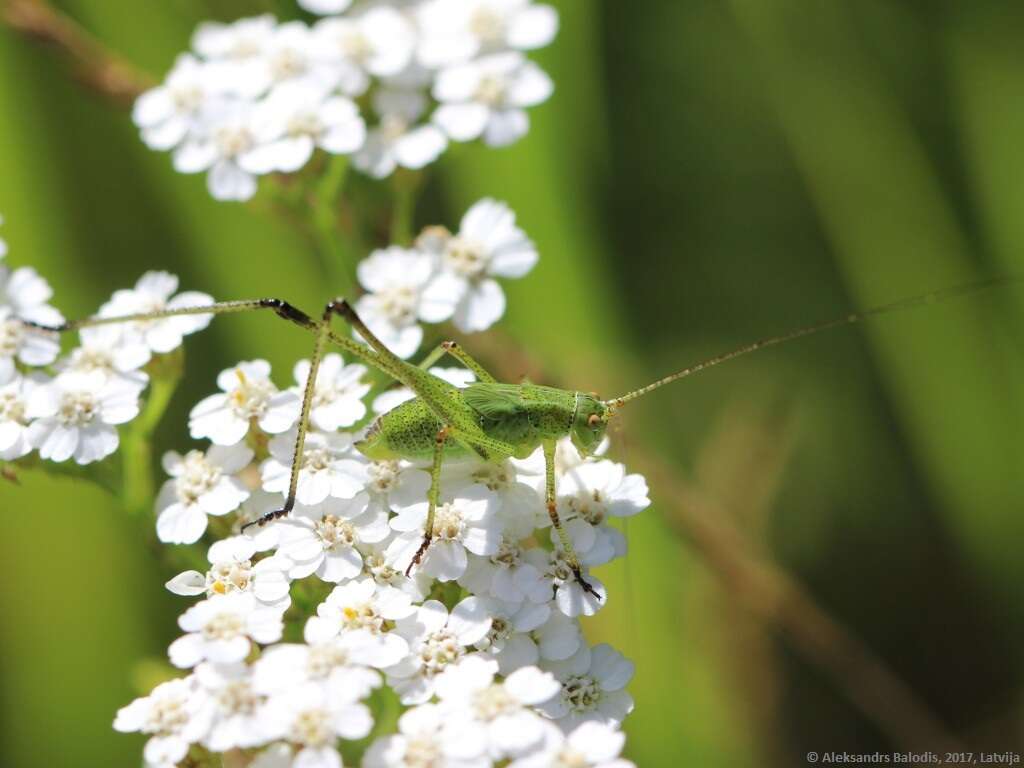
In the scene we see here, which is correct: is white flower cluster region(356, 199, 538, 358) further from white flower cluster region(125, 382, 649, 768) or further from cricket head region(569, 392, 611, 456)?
cricket head region(569, 392, 611, 456)

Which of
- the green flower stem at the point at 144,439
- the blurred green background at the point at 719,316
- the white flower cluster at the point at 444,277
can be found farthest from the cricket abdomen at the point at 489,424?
the green flower stem at the point at 144,439

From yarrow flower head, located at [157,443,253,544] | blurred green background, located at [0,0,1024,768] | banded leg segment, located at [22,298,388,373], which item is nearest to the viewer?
yarrow flower head, located at [157,443,253,544]

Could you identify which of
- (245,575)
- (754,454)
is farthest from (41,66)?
(754,454)

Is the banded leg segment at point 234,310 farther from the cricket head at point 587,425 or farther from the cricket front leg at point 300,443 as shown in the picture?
the cricket head at point 587,425

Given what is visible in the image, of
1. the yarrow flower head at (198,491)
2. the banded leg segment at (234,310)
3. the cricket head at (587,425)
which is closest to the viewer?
the yarrow flower head at (198,491)

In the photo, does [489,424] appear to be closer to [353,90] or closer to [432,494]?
[432,494]

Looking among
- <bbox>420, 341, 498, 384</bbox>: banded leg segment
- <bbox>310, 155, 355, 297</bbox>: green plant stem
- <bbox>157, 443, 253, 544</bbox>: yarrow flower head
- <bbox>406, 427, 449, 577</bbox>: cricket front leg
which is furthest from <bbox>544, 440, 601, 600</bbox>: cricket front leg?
<bbox>310, 155, 355, 297</bbox>: green plant stem

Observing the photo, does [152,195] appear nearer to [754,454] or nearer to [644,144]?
[644,144]
